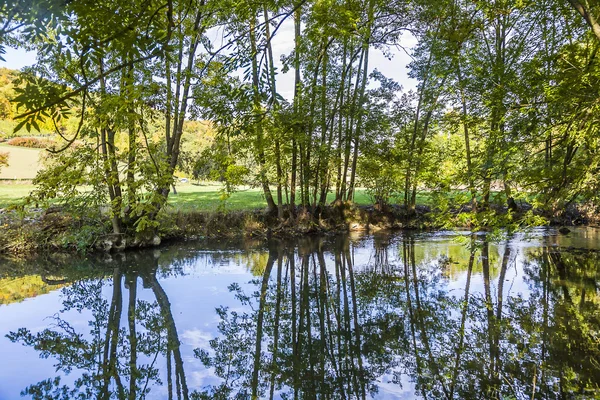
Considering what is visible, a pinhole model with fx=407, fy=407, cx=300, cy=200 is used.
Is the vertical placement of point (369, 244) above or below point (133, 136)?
below

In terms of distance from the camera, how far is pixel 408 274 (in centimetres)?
850

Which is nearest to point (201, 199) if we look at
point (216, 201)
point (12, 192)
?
point (216, 201)

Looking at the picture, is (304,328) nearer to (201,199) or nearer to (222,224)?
(222,224)

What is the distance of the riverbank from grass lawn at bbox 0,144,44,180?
7.13 m

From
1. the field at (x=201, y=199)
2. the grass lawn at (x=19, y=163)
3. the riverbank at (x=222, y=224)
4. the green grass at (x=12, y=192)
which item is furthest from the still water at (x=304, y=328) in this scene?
the grass lawn at (x=19, y=163)

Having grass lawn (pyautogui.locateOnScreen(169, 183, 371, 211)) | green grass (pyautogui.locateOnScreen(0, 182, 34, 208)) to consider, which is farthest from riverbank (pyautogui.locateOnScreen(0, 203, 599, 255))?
green grass (pyautogui.locateOnScreen(0, 182, 34, 208))

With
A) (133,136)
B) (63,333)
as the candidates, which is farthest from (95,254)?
(63,333)

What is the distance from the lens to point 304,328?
5395mm

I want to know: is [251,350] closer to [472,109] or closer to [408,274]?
[408,274]

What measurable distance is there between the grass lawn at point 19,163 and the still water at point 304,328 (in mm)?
9864

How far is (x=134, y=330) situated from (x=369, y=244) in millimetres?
8039

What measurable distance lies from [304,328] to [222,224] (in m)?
8.44

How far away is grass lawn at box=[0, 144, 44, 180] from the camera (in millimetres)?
17484

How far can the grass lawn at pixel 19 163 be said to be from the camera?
17.5 m
